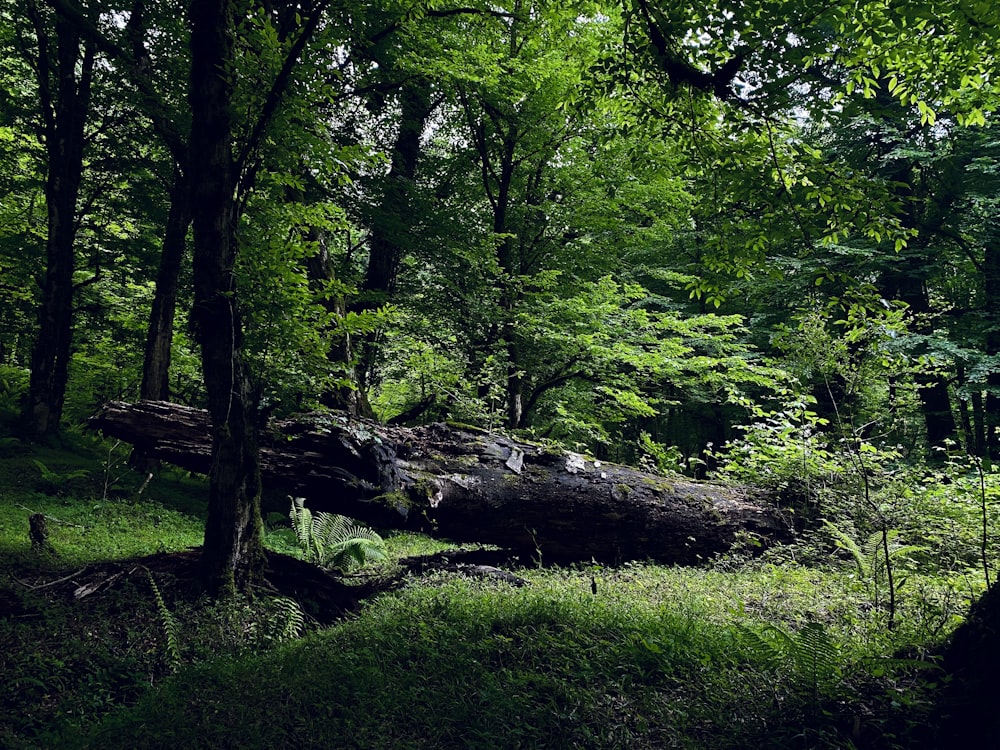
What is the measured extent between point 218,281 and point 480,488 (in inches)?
160

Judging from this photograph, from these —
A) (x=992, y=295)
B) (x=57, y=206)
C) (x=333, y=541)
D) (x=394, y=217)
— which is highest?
(x=57, y=206)

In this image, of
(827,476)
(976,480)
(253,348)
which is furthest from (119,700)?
(976,480)

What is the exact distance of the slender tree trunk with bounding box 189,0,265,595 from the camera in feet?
16.8

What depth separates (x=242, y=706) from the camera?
3369 millimetres

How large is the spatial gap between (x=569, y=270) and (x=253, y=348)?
1076cm

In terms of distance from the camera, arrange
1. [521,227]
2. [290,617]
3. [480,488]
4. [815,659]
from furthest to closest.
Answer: [521,227] → [480,488] → [290,617] → [815,659]

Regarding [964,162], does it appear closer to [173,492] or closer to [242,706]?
[242,706]

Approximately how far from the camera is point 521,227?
14898 millimetres

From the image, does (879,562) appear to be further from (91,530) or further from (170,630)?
(91,530)

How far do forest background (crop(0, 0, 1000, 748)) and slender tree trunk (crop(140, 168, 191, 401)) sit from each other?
0.19ft

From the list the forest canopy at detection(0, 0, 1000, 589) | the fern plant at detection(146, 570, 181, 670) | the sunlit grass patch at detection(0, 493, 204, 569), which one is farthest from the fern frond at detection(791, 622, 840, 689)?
the sunlit grass patch at detection(0, 493, 204, 569)

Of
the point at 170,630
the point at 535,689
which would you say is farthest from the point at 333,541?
the point at 535,689

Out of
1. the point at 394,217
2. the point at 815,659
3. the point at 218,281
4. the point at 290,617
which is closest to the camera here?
the point at 815,659

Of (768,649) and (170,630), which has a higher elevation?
(768,649)
